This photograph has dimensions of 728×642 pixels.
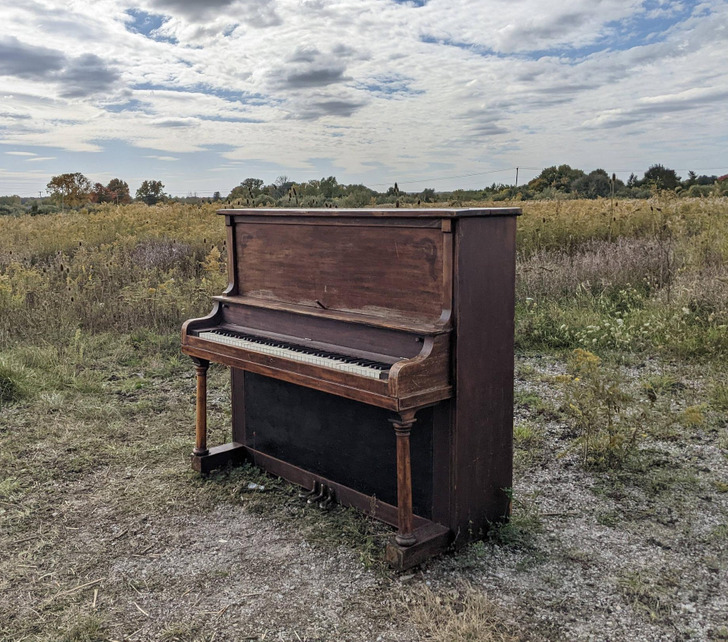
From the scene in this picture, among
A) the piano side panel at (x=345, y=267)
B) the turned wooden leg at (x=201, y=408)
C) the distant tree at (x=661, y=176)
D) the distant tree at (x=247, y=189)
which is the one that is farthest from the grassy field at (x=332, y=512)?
the distant tree at (x=661, y=176)

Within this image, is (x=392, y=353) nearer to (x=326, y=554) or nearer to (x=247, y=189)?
(x=326, y=554)

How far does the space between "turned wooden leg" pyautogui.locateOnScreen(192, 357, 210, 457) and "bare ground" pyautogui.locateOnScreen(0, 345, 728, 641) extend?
20 cm

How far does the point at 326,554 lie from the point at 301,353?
1060 mm

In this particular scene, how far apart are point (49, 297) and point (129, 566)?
6.27m

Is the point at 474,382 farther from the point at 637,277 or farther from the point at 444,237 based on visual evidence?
the point at 637,277

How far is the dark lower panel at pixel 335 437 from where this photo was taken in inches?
152

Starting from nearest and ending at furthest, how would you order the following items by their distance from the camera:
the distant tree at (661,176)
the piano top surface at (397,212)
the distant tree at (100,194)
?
1. the piano top surface at (397,212)
2. the distant tree at (661,176)
3. the distant tree at (100,194)

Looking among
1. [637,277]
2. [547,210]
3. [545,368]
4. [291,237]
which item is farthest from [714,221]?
[291,237]

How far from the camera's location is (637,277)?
32.7 feet

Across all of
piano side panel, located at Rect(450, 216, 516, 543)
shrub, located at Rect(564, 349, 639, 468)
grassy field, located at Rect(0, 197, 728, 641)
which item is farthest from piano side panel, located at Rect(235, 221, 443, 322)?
shrub, located at Rect(564, 349, 639, 468)

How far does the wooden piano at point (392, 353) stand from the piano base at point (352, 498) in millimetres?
10

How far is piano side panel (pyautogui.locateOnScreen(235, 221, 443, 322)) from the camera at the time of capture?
11.9 ft

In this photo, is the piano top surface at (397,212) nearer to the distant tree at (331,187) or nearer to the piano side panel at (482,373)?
the piano side panel at (482,373)

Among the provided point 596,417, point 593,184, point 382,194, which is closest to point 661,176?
point 593,184
